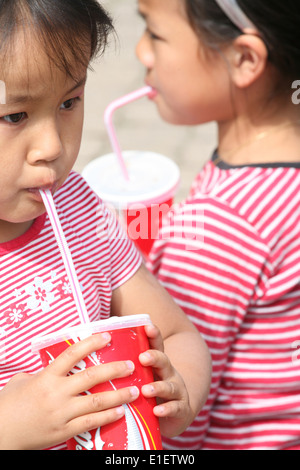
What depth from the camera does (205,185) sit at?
5.39ft

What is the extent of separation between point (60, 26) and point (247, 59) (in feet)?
2.40

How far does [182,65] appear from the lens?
5.43 feet

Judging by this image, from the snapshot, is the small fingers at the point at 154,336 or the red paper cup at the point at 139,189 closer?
the small fingers at the point at 154,336

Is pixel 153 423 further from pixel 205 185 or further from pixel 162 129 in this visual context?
pixel 162 129

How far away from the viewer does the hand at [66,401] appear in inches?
34.6

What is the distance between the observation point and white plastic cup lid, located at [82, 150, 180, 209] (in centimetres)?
181

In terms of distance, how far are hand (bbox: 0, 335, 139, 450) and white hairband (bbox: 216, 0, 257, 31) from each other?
89 centimetres

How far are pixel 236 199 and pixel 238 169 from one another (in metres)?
0.11

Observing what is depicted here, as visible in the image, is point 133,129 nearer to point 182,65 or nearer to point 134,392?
point 182,65

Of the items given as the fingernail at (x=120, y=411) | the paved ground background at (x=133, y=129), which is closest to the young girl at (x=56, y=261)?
the fingernail at (x=120, y=411)

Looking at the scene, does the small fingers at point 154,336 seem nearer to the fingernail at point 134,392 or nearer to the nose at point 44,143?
the fingernail at point 134,392

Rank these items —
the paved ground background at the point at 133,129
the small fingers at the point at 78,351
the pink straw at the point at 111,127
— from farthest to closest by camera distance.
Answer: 1. the paved ground background at the point at 133,129
2. the pink straw at the point at 111,127
3. the small fingers at the point at 78,351

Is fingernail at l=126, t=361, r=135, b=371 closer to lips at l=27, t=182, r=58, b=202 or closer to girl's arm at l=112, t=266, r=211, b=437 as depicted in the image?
girl's arm at l=112, t=266, r=211, b=437

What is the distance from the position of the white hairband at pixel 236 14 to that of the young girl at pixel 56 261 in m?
0.50
